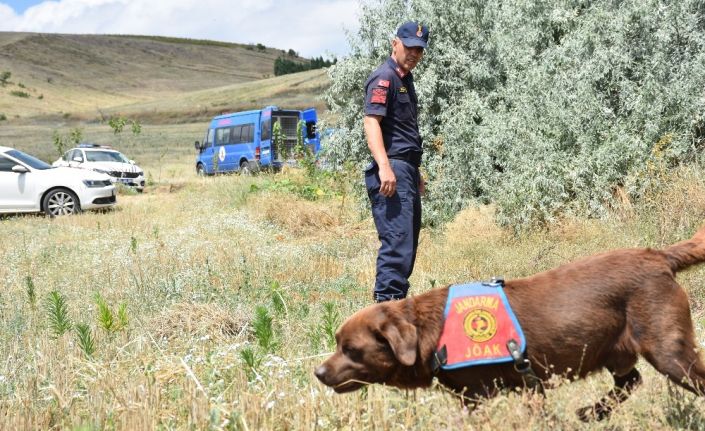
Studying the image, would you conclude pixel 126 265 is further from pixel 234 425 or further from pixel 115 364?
pixel 234 425

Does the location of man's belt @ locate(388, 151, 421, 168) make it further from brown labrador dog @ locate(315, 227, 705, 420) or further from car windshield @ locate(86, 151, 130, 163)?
car windshield @ locate(86, 151, 130, 163)

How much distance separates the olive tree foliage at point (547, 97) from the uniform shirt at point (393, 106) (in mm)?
3343

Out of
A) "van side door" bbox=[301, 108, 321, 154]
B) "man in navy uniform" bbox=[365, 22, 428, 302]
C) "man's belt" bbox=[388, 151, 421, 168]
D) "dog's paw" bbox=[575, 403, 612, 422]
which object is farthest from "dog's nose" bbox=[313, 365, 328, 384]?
"van side door" bbox=[301, 108, 321, 154]

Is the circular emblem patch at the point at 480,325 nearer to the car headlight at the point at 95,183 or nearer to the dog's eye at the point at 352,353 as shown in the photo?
the dog's eye at the point at 352,353

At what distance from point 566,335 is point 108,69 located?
4668 inches

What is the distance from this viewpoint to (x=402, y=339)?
3135 mm

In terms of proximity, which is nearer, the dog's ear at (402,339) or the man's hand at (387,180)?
the dog's ear at (402,339)

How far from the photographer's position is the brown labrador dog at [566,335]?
10.4ft

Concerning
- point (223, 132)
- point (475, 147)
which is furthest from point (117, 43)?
point (475, 147)

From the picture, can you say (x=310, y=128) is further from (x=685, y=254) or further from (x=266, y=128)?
(x=685, y=254)

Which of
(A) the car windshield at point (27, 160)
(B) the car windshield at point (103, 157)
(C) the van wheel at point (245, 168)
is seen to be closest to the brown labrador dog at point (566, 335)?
(A) the car windshield at point (27, 160)

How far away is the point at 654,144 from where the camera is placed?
7.95 meters

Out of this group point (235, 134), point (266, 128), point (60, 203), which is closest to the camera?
point (60, 203)

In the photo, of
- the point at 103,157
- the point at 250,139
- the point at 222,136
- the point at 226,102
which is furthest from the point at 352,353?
the point at 226,102
